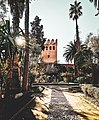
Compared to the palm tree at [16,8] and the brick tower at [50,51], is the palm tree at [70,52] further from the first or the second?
the palm tree at [16,8]

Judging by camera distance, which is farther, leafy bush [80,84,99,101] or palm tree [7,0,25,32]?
palm tree [7,0,25,32]

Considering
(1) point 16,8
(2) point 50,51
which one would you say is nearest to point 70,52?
(2) point 50,51

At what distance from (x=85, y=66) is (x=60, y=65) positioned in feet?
86.4

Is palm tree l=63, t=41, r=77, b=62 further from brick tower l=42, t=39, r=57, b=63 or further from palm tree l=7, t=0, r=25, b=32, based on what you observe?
palm tree l=7, t=0, r=25, b=32

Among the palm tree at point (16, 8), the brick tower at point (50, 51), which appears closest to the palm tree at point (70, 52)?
the brick tower at point (50, 51)

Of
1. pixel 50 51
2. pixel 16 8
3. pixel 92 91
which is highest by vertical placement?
pixel 50 51

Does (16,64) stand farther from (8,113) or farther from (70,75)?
(70,75)

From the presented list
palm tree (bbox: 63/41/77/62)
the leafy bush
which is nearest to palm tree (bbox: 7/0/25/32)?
the leafy bush

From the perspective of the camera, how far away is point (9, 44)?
1291 cm

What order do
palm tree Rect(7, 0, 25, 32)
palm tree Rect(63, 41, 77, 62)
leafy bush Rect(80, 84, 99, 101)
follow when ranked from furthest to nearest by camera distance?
palm tree Rect(63, 41, 77, 62)
palm tree Rect(7, 0, 25, 32)
leafy bush Rect(80, 84, 99, 101)

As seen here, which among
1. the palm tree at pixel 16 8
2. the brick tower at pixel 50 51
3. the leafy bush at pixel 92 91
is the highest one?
the brick tower at pixel 50 51

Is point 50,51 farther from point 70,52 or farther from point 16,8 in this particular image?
point 16,8

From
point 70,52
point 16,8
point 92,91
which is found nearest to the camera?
point 92,91

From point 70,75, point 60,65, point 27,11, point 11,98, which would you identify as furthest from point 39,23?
point 11,98
